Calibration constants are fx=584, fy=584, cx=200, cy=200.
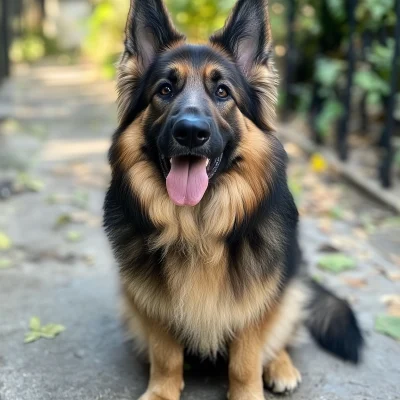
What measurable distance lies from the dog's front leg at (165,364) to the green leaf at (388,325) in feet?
4.86

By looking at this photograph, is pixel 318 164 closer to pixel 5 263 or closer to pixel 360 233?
pixel 360 233

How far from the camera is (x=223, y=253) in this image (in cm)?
297

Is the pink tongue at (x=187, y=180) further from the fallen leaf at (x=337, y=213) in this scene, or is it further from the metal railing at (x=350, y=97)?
the metal railing at (x=350, y=97)

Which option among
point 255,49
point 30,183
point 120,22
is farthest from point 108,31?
point 255,49

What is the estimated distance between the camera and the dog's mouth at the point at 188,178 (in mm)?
2828

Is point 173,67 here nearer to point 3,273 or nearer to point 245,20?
point 245,20

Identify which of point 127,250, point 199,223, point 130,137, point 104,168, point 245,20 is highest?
point 245,20

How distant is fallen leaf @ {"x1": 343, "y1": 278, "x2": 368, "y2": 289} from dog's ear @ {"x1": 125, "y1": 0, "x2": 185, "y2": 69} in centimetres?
237

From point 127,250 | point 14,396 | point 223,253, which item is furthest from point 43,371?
point 223,253

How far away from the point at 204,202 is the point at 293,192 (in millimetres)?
3579

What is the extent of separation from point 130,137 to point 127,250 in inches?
23.1

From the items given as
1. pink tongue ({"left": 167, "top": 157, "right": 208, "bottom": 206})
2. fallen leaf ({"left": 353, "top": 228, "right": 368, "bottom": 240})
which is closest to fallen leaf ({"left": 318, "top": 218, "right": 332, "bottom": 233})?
fallen leaf ({"left": 353, "top": 228, "right": 368, "bottom": 240})

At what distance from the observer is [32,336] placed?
3707 mm

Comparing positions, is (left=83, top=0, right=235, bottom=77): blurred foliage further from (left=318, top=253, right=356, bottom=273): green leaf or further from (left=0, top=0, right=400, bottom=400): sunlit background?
(left=318, top=253, right=356, bottom=273): green leaf
